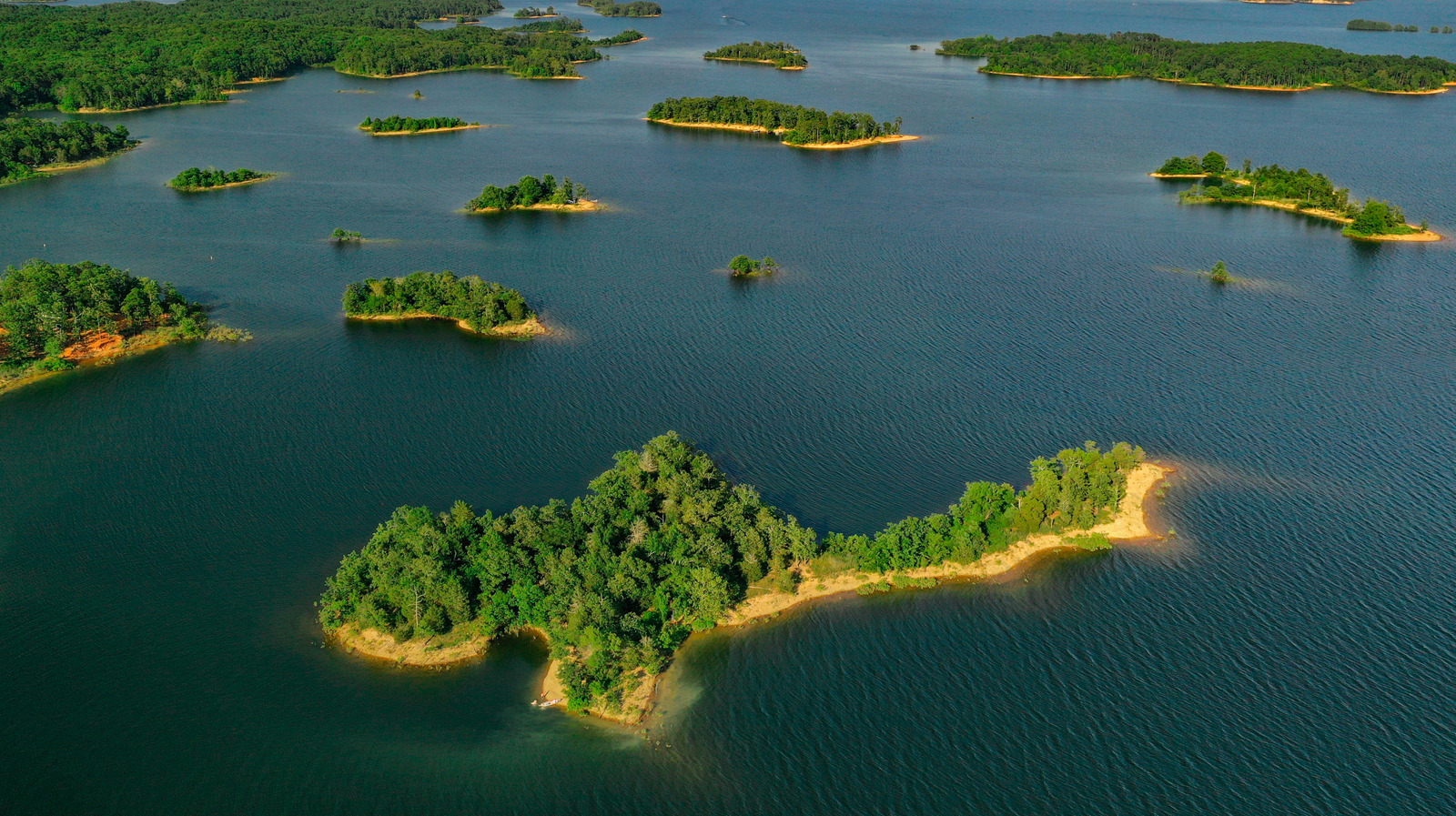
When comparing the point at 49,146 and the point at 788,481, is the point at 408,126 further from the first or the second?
the point at 788,481

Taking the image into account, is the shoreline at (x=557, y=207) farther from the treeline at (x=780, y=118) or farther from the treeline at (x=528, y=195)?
the treeline at (x=780, y=118)

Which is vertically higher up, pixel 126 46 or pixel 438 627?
pixel 126 46

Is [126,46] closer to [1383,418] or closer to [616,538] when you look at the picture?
[616,538]

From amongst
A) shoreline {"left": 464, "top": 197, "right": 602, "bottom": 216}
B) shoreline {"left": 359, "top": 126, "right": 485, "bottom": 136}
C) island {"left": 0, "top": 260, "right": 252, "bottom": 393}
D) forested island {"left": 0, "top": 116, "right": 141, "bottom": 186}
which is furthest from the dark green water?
shoreline {"left": 359, "top": 126, "right": 485, "bottom": 136}

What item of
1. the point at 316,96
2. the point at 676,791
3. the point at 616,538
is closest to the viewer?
the point at 676,791

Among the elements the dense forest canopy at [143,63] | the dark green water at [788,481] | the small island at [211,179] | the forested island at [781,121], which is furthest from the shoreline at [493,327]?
the dense forest canopy at [143,63]

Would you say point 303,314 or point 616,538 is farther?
point 303,314

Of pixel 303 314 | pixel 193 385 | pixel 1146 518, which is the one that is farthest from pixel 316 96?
pixel 1146 518
